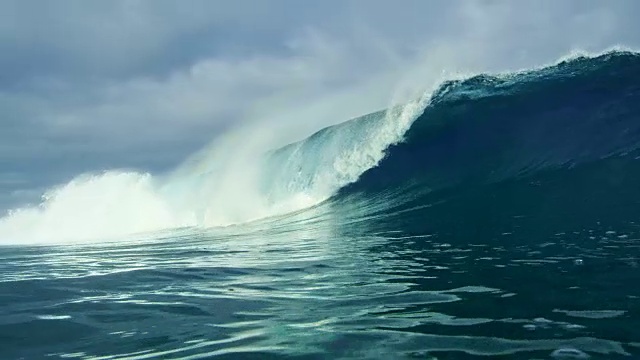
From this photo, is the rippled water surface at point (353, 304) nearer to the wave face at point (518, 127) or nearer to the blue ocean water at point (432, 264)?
the blue ocean water at point (432, 264)

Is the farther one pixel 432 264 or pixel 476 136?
pixel 476 136

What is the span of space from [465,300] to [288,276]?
2.66 meters

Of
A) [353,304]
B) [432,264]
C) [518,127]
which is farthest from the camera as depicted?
[518,127]

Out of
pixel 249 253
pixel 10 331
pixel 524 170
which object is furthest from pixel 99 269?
pixel 524 170

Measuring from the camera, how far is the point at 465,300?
4.75 m

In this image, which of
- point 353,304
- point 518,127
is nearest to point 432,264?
point 353,304

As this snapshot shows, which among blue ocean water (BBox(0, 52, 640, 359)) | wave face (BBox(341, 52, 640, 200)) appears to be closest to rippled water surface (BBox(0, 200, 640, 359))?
blue ocean water (BBox(0, 52, 640, 359))

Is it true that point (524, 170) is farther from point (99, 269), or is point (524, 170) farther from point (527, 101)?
point (99, 269)

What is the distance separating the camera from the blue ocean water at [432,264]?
149 inches

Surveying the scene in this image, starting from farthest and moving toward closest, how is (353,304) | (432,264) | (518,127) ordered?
(518,127)
(432,264)
(353,304)

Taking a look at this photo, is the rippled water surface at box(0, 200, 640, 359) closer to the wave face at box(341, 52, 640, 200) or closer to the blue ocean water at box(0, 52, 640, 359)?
the blue ocean water at box(0, 52, 640, 359)

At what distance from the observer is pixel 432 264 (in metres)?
6.93

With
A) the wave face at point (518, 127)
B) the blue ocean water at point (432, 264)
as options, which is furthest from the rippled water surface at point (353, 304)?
the wave face at point (518, 127)

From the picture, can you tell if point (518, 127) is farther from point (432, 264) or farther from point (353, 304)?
point (353, 304)
